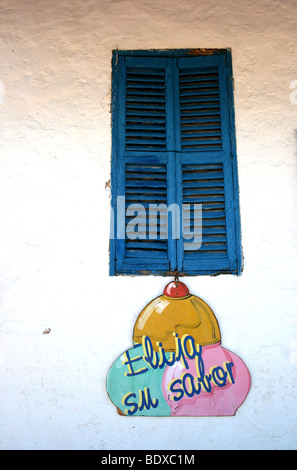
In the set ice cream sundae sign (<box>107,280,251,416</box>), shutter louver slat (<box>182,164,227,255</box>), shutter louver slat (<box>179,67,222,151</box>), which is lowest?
ice cream sundae sign (<box>107,280,251,416</box>)

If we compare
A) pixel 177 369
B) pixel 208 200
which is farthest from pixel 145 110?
pixel 177 369

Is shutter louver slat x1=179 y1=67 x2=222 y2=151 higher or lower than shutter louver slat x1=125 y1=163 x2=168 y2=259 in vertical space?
higher

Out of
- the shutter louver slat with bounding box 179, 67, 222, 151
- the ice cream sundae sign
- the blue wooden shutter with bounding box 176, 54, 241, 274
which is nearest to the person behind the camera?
the ice cream sundae sign

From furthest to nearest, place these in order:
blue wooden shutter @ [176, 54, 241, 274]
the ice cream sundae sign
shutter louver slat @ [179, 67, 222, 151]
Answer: shutter louver slat @ [179, 67, 222, 151]
blue wooden shutter @ [176, 54, 241, 274]
the ice cream sundae sign

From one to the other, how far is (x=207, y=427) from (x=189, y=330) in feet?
1.88

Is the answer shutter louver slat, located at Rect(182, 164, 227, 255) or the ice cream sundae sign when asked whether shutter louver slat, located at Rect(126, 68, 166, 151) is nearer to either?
shutter louver slat, located at Rect(182, 164, 227, 255)

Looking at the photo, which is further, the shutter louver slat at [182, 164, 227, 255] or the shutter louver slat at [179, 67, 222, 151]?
the shutter louver slat at [179, 67, 222, 151]

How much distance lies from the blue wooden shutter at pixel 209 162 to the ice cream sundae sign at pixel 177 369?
13.4 inches

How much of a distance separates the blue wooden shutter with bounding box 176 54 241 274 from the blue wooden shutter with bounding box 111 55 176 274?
92 mm

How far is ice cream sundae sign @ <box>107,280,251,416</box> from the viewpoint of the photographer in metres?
2.53

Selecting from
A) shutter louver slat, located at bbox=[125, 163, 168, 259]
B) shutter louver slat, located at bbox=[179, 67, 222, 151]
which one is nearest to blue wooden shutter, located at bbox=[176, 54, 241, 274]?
shutter louver slat, located at bbox=[179, 67, 222, 151]

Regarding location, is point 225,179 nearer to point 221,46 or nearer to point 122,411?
point 221,46

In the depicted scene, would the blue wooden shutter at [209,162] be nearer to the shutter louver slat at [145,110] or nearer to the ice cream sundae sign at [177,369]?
the shutter louver slat at [145,110]

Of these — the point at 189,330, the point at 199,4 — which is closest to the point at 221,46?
the point at 199,4
